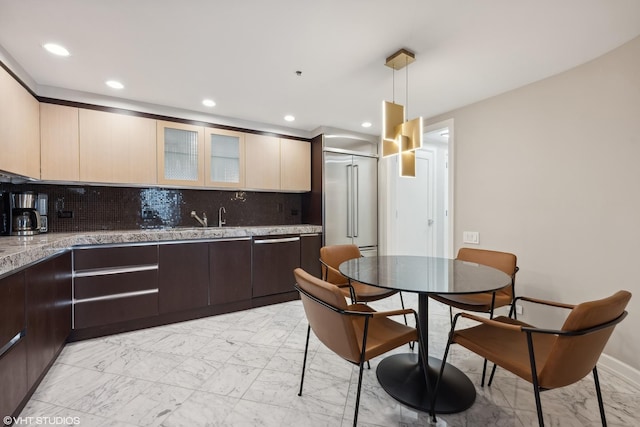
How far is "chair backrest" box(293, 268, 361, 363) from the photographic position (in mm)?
1283

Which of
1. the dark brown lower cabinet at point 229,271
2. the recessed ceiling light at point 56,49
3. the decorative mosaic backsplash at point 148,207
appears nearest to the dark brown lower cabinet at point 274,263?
the dark brown lower cabinet at point 229,271

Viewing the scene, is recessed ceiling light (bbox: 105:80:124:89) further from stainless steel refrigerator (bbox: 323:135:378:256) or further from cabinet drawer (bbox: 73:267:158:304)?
stainless steel refrigerator (bbox: 323:135:378:256)

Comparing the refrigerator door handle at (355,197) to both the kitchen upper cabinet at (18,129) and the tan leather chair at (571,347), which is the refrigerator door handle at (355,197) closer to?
the tan leather chair at (571,347)

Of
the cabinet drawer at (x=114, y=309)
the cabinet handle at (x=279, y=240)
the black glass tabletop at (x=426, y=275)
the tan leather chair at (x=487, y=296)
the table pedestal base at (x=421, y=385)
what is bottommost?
the table pedestal base at (x=421, y=385)

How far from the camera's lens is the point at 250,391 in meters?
1.79

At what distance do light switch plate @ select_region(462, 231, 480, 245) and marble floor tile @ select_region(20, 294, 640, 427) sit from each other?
1.21 meters

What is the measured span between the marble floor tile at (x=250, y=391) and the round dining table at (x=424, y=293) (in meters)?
0.07

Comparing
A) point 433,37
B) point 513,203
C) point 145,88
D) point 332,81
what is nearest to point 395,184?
point 513,203

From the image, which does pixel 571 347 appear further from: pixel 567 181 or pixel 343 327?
pixel 567 181

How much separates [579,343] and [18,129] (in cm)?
387

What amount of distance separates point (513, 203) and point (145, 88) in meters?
3.84

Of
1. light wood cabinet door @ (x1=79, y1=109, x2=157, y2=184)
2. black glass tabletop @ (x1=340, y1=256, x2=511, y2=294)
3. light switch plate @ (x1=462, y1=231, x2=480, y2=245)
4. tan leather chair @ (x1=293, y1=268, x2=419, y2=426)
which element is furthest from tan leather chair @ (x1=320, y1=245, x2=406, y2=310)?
light wood cabinet door @ (x1=79, y1=109, x2=157, y2=184)

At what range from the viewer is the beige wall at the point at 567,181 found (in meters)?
1.96

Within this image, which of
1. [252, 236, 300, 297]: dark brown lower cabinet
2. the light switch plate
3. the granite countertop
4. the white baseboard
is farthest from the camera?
Result: [252, 236, 300, 297]: dark brown lower cabinet
